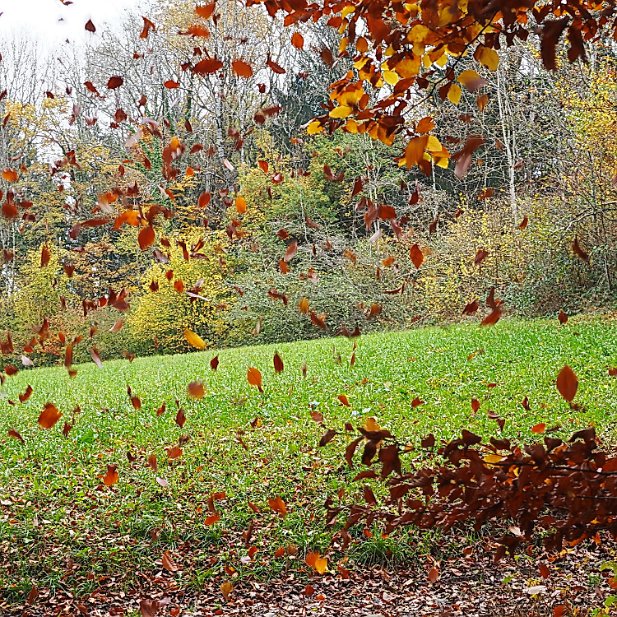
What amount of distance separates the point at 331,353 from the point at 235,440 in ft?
13.7

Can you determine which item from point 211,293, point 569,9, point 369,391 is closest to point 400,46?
point 569,9

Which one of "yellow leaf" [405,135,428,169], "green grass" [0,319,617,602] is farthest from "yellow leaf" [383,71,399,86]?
"green grass" [0,319,617,602]

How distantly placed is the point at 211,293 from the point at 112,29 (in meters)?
8.42

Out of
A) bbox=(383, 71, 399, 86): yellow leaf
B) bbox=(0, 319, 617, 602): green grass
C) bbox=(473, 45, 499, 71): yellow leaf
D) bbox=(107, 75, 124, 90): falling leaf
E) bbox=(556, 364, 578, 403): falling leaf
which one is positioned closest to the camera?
bbox=(556, 364, 578, 403): falling leaf

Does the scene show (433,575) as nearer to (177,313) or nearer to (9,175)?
(9,175)

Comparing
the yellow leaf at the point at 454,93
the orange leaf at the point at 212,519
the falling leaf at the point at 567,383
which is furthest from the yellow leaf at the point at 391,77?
the orange leaf at the point at 212,519

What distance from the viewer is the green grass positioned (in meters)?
3.62

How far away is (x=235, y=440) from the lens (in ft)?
17.5

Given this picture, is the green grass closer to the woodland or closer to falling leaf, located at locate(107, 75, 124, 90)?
the woodland

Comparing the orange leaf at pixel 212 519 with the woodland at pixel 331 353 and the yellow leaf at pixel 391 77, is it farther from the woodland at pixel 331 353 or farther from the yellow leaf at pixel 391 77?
the yellow leaf at pixel 391 77

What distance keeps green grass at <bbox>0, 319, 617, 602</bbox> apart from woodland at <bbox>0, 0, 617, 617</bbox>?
3cm

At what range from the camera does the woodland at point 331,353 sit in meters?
1.45

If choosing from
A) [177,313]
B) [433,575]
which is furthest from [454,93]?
[177,313]

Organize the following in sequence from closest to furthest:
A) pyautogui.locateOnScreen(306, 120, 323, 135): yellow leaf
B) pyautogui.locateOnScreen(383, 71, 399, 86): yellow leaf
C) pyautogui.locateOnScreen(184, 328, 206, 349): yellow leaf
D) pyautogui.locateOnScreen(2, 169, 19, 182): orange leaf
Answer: pyautogui.locateOnScreen(383, 71, 399, 86): yellow leaf < pyautogui.locateOnScreen(306, 120, 323, 135): yellow leaf < pyautogui.locateOnScreen(184, 328, 206, 349): yellow leaf < pyautogui.locateOnScreen(2, 169, 19, 182): orange leaf
